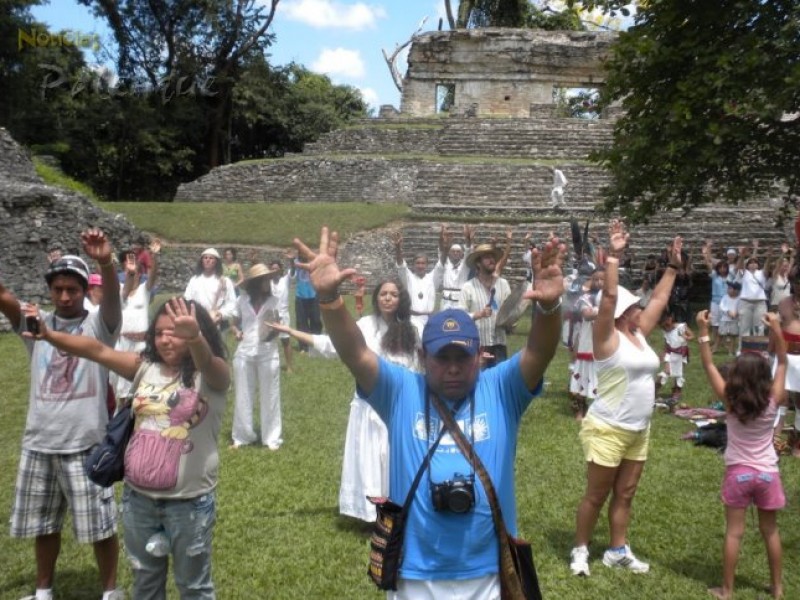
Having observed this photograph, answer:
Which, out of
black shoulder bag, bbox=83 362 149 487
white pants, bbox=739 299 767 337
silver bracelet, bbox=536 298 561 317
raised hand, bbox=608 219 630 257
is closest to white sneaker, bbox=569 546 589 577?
raised hand, bbox=608 219 630 257

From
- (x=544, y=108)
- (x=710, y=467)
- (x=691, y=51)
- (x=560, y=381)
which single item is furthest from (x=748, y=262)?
(x=544, y=108)

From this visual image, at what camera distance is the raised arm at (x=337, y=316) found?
2.62 meters

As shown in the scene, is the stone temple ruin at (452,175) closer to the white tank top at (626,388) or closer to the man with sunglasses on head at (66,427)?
the white tank top at (626,388)

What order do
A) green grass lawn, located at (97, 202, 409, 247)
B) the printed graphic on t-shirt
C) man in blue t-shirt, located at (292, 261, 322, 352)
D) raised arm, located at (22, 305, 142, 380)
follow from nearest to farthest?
raised arm, located at (22, 305, 142, 380), the printed graphic on t-shirt, man in blue t-shirt, located at (292, 261, 322, 352), green grass lawn, located at (97, 202, 409, 247)

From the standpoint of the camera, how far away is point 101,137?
123ft

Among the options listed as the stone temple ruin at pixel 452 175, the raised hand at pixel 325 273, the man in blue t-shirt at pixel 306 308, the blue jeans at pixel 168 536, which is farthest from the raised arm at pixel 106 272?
the stone temple ruin at pixel 452 175

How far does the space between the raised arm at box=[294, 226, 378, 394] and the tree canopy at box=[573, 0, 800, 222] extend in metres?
10.1

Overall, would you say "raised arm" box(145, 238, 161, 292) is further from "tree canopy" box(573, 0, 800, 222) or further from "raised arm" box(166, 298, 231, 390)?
"tree canopy" box(573, 0, 800, 222)

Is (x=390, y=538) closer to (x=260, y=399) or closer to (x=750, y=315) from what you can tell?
(x=260, y=399)

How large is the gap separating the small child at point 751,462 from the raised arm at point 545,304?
2180 millimetres

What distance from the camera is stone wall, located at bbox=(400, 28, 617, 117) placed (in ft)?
117

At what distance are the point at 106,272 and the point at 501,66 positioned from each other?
1356 inches

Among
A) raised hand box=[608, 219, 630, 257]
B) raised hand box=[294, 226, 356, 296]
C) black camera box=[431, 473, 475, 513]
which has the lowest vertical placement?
black camera box=[431, 473, 475, 513]

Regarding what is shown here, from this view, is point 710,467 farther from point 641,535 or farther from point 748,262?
point 748,262
